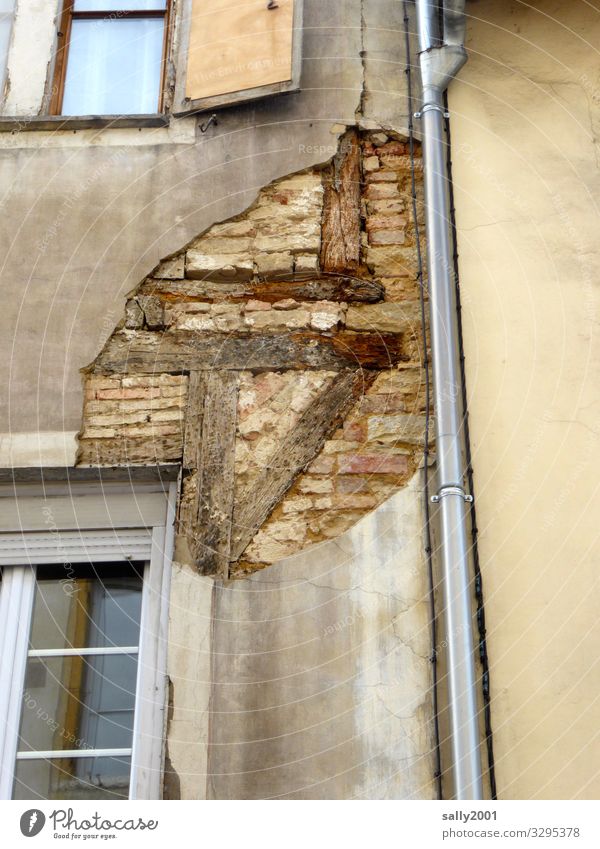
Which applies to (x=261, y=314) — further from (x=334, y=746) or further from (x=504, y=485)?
(x=334, y=746)

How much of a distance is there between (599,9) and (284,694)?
385 cm

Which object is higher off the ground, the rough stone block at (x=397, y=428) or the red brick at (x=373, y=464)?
the rough stone block at (x=397, y=428)

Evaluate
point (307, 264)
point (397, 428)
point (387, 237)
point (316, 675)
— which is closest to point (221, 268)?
point (307, 264)

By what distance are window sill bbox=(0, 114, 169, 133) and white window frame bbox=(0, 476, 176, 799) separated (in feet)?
6.13

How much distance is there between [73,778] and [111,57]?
3753 millimetres

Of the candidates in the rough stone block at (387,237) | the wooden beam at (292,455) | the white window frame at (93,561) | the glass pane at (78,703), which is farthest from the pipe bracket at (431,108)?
the glass pane at (78,703)

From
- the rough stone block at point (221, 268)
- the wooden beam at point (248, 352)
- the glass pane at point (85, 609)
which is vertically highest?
the rough stone block at point (221, 268)

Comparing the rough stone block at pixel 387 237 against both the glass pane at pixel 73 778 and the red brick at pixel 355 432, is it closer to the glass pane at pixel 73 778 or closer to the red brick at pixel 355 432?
the red brick at pixel 355 432

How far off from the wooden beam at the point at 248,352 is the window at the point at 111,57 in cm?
149

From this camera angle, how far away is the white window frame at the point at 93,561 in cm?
467

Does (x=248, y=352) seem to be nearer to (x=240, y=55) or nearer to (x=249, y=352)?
(x=249, y=352)

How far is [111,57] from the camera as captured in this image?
20.7 ft

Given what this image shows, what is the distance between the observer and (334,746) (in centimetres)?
443
